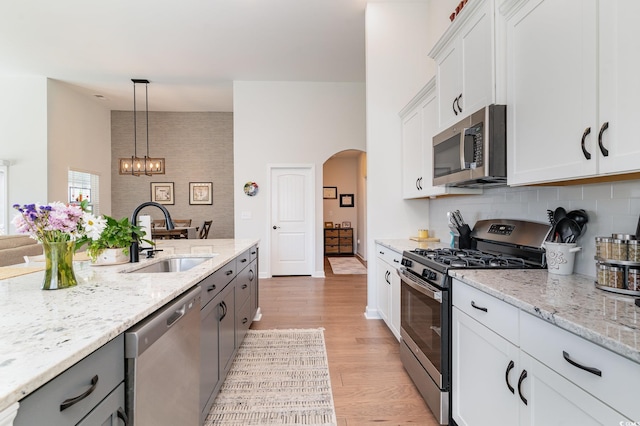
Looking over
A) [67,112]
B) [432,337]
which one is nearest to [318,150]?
[432,337]

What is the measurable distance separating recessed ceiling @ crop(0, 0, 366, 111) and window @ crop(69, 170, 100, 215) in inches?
68.2

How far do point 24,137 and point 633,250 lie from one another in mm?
7772

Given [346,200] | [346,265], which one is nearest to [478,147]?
[346,265]

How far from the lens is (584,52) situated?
1170mm

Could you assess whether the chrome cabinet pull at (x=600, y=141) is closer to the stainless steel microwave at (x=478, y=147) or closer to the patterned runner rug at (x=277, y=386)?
the stainless steel microwave at (x=478, y=147)

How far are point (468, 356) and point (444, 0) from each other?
3407 mm

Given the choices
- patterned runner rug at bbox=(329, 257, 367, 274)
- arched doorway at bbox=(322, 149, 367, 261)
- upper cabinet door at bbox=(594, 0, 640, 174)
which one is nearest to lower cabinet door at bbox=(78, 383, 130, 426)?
upper cabinet door at bbox=(594, 0, 640, 174)

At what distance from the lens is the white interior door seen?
225 inches

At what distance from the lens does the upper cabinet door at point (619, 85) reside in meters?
1.00

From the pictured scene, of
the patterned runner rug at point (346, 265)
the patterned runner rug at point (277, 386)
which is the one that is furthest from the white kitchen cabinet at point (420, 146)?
the patterned runner rug at point (346, 265)

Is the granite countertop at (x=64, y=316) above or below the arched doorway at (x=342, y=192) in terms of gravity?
below

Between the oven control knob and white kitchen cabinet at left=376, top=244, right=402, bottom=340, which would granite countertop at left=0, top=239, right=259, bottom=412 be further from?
white kitchen cabinet at left=376, top=244, right=402, bottom=340

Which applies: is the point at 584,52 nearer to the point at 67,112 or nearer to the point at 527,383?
the point at 527,383

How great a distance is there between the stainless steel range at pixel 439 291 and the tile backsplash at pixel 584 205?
0.33 feet
